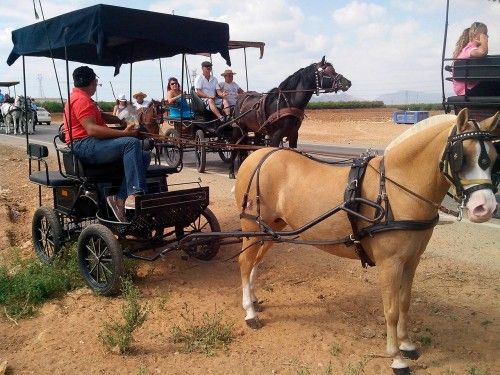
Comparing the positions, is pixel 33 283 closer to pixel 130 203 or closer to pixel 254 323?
pixel 130 203

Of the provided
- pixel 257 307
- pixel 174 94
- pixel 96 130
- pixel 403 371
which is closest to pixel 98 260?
pixel 96 130

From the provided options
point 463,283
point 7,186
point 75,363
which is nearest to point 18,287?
point 75,363

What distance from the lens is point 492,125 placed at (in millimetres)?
2900

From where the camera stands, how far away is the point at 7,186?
1041 cm

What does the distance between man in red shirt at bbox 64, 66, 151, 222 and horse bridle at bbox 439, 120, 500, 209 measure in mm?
3095

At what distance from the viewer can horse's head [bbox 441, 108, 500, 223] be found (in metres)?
2.89

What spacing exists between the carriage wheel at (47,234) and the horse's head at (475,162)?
171 inches

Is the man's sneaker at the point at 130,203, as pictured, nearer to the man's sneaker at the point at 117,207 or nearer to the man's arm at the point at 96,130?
the man's sneaker at the point at 117,207

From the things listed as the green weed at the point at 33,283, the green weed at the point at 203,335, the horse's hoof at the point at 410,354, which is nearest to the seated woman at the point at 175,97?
the green weed at the point at 33,283

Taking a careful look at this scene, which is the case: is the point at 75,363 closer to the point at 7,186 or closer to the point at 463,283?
the point at 463,283

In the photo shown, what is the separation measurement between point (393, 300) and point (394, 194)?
0.77 metres

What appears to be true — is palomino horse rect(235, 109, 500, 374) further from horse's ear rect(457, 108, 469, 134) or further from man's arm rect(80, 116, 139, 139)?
man's arm rect(80, 116, 139, 139)

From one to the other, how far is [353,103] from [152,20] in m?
52.4

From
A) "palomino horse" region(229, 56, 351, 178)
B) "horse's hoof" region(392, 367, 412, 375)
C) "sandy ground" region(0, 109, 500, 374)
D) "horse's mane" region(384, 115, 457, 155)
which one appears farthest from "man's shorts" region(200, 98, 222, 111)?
"horse's hoof" region(392, 367, 412, 375)
